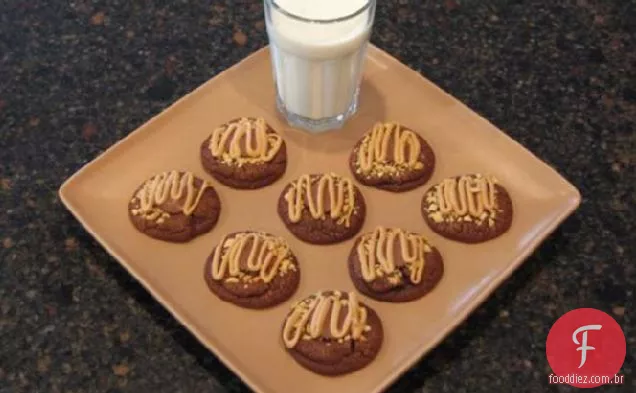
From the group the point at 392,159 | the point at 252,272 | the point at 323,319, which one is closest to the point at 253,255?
the point at 252,272

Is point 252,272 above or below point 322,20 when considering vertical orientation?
below

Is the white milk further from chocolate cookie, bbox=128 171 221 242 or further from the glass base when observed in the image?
chocolate cookie, bbox=128 171 221 242

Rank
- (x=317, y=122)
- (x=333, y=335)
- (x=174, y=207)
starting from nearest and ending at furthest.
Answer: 1. (x=333, y=335)
2. (x=174, y=207)
3. (x=317, y=122)

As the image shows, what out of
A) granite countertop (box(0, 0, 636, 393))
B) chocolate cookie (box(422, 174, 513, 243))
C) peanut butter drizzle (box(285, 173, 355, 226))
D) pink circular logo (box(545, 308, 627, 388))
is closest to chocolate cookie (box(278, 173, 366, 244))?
peanut butter drizzle (box(285, 173, 355, 226))

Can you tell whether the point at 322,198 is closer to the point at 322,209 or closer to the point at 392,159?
the point at 322,209

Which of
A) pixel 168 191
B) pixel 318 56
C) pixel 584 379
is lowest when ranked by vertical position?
pixel 584 379

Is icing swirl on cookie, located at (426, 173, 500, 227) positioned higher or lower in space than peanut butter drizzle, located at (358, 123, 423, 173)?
lower

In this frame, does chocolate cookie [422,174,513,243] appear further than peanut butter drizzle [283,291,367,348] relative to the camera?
Yes

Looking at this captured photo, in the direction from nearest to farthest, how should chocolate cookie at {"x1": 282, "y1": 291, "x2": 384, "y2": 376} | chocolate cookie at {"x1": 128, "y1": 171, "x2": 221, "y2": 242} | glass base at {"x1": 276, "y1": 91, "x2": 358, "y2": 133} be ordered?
chocolate cookie at {"x1": 282, "y1": 291, "x2": 384, "y2": 376}
chocolate cookie at {"x1": 128, "y1": 171, "x2": 221, "y2": 242}
glass base at {"x1": 276, "y1": 91, "x2": 358, "y2": 133}

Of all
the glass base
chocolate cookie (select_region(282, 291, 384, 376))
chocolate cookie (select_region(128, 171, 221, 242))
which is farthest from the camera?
the glass base
